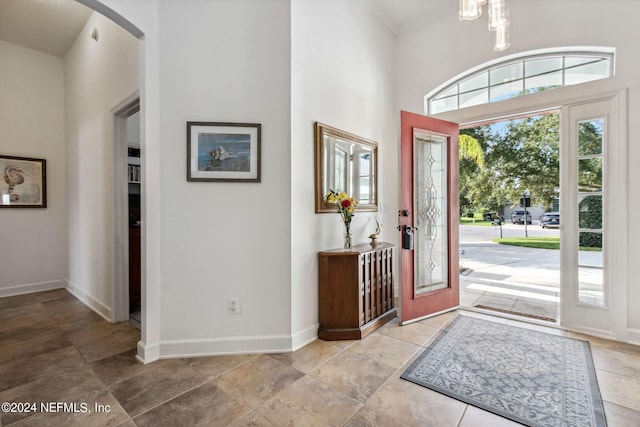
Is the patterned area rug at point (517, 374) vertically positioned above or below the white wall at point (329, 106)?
below

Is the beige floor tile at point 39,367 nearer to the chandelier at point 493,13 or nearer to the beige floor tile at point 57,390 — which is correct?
the beige floor tile at point 57,390

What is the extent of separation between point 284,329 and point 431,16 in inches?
153

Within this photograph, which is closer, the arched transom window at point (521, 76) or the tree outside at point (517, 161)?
the arched transom window at point (521, 76)

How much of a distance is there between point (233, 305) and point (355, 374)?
106 centimetres

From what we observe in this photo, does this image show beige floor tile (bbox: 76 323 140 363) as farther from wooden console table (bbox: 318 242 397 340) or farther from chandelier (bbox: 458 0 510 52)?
chandelier (bbox: 458 0 510 52)

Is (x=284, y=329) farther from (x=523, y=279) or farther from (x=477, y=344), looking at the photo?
(x=523, y=279)

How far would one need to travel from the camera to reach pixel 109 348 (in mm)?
2408

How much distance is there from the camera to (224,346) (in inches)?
89.9

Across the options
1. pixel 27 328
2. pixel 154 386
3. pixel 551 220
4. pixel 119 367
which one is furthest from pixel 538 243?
pixel 27 328

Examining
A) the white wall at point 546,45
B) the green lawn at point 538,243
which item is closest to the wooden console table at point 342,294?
the white wall at point 546,45

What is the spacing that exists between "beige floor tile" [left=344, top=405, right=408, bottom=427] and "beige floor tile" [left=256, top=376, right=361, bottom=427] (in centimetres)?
4

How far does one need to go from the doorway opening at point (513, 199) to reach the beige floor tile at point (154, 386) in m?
2.99

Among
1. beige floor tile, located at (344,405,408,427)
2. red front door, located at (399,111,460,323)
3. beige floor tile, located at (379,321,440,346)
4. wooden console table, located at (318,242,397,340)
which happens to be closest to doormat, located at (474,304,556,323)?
red front door, located at (399,111,460,323)

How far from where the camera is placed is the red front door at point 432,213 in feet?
9.80
